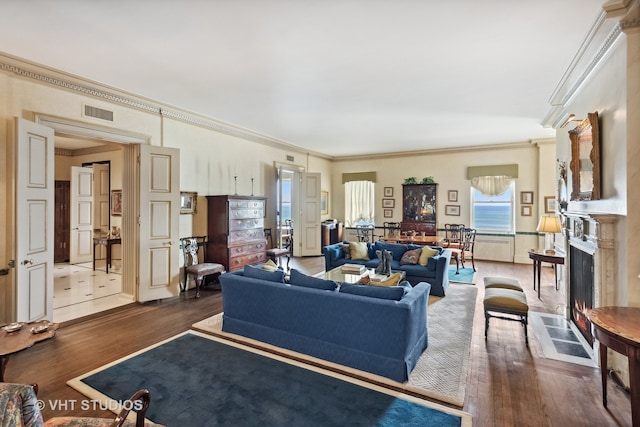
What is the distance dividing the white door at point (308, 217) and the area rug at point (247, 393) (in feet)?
18.6

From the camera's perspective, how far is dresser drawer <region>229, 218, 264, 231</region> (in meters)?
5.83

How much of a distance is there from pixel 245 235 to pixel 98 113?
301 centimetres

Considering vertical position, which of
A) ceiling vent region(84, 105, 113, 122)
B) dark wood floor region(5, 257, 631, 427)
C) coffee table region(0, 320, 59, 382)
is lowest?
dark wood floor region(5, 257, 631, 427)

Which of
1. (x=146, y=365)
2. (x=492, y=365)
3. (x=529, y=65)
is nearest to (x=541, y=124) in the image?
(x=529, y=65)

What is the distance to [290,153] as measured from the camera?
8531 millimetres

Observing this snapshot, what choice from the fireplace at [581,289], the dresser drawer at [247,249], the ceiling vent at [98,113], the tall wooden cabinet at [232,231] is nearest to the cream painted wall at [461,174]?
the fireplace at [581,289]

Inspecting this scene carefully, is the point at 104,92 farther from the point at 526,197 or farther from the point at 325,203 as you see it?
the point at 526,197

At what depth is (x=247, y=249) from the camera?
6172 mm

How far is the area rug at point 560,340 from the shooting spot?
10.5ft

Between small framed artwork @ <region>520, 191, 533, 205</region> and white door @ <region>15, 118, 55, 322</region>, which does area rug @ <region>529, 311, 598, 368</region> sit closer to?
small framed artwork @ <region>520, 191, 533, 205</region>

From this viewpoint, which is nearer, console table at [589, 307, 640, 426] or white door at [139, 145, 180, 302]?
console table at [589, 307, 640, 426]

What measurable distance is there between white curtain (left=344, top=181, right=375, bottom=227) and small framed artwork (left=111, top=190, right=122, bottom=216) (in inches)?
251

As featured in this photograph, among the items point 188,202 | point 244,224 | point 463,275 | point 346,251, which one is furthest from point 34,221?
point 463,275

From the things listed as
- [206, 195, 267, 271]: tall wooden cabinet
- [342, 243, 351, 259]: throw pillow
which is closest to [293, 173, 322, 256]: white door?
[342, 243, 351, 259]: throw pillow
